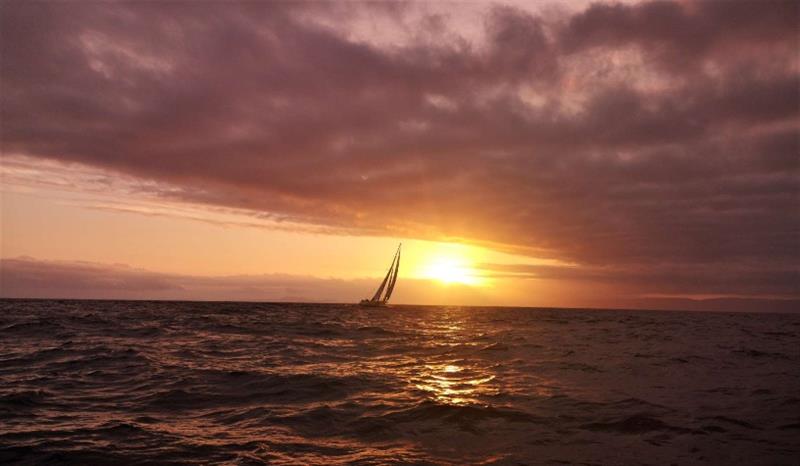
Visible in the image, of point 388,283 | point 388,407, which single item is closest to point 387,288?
point 388,283

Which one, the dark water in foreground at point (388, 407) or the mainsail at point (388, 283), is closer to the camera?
the dark water in foreground at point (388, 407)

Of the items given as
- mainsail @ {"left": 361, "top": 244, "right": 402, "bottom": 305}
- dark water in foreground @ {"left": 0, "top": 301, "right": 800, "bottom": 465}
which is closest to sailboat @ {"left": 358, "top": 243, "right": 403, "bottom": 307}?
mainsail @ {"left": 361, "top": 244, "right": 402, "bottom": 305}

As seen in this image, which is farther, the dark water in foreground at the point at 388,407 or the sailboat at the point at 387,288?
the sailboat at the point at 387,288

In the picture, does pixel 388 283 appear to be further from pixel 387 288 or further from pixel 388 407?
pixel 388 407

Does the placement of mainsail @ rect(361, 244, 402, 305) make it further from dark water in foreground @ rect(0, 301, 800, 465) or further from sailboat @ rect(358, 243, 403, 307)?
dark water in foreground @ rect(0, 301, 800, 465)

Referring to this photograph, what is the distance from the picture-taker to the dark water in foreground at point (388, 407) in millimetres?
10773

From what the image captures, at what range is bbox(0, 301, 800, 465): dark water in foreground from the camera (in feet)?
35.3

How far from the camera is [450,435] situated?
40.3 feet

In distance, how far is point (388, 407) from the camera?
14.7m

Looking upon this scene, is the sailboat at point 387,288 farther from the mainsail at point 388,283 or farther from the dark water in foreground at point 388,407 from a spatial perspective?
the dark water in foreground at point 388,407

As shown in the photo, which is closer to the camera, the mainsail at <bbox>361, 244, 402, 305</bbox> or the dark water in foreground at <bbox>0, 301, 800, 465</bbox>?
the dark water in foreground at <bbox>0, 301, 800, 465</bbox>

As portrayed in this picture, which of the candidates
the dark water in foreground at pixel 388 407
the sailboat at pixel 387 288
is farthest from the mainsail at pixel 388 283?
the dark water in foreground at pixel 388 407

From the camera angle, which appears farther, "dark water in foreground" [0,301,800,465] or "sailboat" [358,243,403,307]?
"sailboat" [358,243,403,307]

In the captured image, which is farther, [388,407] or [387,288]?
[387,288]
